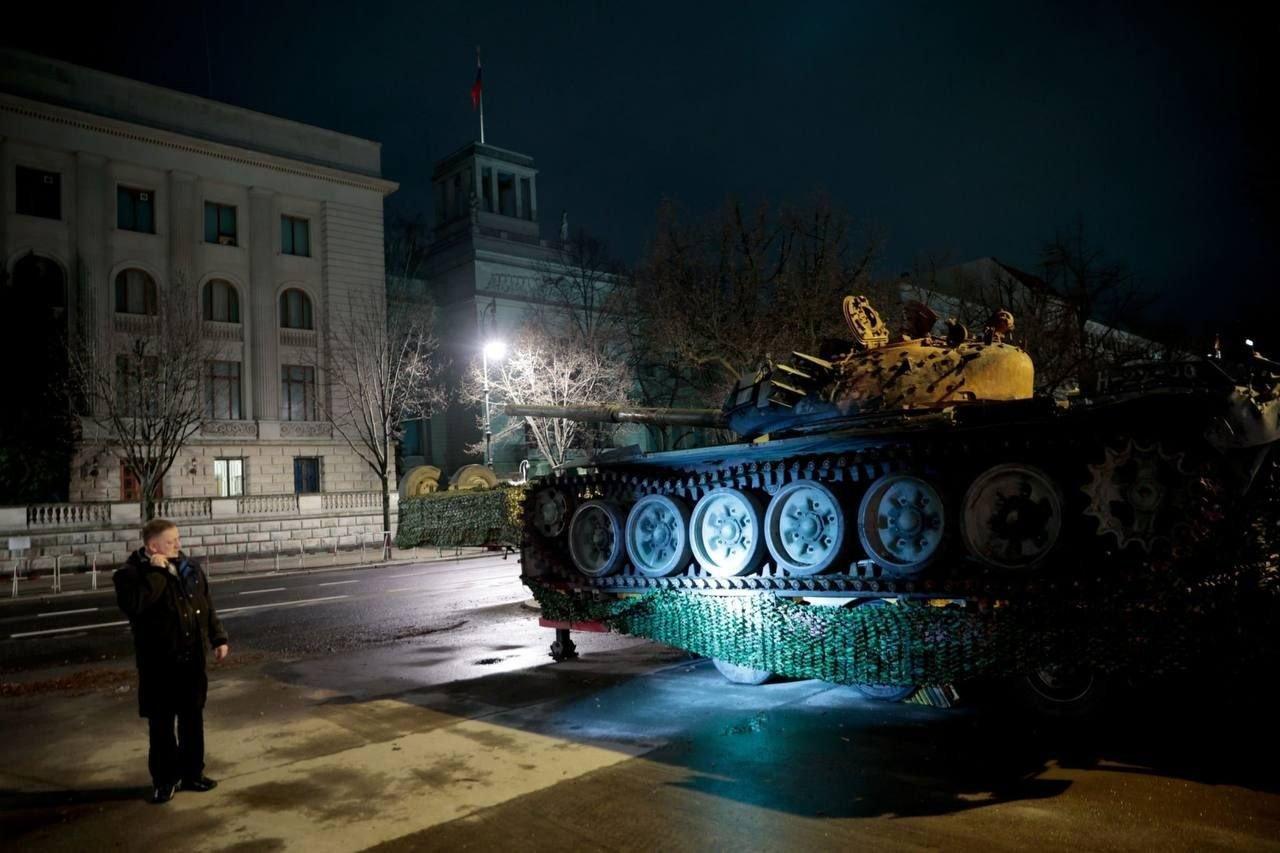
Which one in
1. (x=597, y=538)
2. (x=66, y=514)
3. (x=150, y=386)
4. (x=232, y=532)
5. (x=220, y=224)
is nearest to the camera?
(x=597, y=538)

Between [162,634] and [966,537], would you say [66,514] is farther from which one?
[966,537]

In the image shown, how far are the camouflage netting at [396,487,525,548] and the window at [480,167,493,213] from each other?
2998 centimetres

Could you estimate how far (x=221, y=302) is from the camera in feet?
106

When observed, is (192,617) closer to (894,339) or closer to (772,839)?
(772,839)

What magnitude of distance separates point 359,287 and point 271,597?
67.3ft

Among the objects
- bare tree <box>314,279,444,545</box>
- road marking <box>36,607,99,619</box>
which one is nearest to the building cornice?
bare tree <box>314,279,444,545</box>

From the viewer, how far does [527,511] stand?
32.4ft

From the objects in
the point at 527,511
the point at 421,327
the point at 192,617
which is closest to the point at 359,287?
the point at 421,327

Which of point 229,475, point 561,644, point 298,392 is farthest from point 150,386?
point 561,644

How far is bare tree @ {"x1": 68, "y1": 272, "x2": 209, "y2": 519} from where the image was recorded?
A: 2428 centimetres

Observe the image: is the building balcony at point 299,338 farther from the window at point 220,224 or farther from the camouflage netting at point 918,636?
the camouflage netting at point 918,636

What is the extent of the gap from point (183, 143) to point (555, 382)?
1495 centimetres

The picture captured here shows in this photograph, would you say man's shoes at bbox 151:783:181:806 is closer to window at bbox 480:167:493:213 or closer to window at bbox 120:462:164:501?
window at bbox 120:462:164:501

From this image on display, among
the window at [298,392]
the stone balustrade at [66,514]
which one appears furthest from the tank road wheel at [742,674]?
the window at [298,392]
